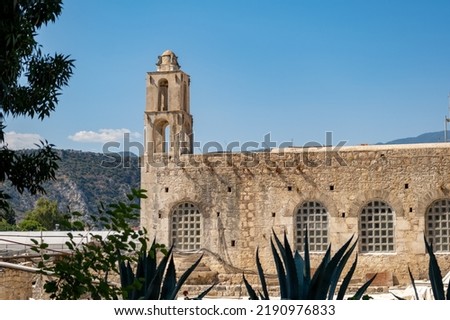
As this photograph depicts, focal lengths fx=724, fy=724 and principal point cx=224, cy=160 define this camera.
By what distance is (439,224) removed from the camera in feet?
67.8

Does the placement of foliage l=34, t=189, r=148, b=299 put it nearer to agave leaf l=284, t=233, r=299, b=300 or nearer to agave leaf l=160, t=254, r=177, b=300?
agave leaf l=160, t=254, r=177, b=300

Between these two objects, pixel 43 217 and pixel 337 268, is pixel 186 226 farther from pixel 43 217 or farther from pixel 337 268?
pixel 43 217

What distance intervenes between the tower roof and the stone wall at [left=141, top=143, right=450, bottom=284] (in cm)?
296

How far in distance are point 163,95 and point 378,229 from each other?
7.96 m

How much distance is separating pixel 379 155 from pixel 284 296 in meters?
15.9

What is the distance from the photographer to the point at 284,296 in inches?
221

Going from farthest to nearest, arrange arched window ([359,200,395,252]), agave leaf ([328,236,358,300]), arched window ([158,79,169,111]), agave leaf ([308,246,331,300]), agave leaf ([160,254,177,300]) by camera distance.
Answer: arched window ([158,79,169,111])
arched window ([359,200,395,252])
agave leaf ([160,254,177,300])
agave leaf ([328,236,358,300])
agave leaf ([308,246,331,300])

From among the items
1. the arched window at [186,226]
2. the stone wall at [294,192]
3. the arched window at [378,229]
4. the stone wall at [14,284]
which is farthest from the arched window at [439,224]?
the stone wall at [14,284]

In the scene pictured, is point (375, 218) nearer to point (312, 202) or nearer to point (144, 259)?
point (312, 202)

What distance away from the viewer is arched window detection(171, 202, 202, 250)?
869 inches

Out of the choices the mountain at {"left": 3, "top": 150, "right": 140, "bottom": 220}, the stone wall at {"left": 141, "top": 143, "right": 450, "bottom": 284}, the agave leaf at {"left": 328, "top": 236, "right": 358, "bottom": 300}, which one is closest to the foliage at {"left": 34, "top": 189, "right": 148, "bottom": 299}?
the agave leaf at {"left": 328, "top": 236, "right": 358, "bottom": 300}

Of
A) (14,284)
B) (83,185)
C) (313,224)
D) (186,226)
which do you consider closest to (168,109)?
(186,226)

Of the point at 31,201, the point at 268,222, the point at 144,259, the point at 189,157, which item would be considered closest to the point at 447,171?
the point at 268,222

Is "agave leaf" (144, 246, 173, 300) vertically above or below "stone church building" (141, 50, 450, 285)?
below
